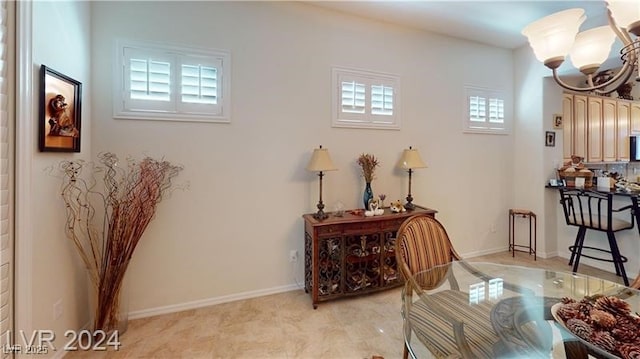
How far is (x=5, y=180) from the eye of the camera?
4.78 feet

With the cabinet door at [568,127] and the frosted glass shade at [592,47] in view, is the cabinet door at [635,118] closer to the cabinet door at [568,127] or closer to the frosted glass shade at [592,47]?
the cabinet door at [568,127]

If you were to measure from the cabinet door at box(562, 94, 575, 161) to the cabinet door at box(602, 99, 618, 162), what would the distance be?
0.81m

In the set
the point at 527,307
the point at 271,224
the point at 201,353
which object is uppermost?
the point at 271,224

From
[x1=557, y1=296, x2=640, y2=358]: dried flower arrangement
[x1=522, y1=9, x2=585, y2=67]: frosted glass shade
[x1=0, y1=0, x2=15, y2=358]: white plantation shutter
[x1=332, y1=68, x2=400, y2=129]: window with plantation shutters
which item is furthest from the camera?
[x1=332, y1=68, x2=400, y2=129]: window with plantation shutters

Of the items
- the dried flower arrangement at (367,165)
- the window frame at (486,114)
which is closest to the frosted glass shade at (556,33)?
the dried flower arrangement at (367,165)

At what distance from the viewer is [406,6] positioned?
2.84 m

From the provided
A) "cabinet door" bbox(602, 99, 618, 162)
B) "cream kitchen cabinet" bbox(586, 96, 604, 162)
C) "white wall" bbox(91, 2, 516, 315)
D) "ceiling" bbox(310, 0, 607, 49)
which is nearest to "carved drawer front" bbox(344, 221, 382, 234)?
"white wall" bbox(91, 2, 516, 315)

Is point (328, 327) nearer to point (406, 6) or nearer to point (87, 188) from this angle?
point (87, 188)

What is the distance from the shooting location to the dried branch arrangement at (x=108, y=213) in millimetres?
2021

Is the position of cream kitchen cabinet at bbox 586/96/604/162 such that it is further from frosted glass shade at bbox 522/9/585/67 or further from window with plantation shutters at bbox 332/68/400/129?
frosted glass shade at bbox 522/9/585/67

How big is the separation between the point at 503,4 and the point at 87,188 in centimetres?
422

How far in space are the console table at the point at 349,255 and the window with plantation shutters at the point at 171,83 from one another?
4.69 feet

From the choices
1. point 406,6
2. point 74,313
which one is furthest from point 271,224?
point 406,6

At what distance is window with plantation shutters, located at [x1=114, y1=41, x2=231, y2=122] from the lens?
2289mm
